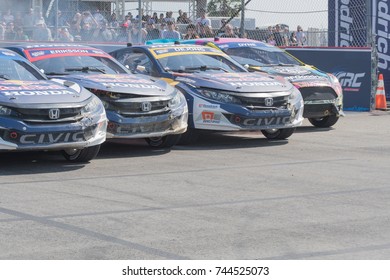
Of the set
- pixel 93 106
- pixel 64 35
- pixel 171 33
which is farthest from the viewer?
pixel 171 33

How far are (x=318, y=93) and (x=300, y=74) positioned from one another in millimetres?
575

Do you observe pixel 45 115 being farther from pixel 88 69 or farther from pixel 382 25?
pixel 382 25

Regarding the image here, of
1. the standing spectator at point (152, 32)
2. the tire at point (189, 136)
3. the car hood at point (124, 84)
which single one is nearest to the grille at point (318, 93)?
the tire at point (189, 136)

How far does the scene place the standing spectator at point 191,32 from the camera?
20959 mm

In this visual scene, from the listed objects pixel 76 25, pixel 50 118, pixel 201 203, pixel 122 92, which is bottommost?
pixel 201 203

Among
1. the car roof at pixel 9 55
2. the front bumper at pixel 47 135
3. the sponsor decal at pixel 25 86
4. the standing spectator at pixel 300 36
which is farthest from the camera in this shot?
the standing spectator at pixel 300 36

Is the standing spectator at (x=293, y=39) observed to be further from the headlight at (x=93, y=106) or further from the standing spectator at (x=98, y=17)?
the headlight at (x=93, y=106)

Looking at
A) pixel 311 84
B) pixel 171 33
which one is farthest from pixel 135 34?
pixel 311 84

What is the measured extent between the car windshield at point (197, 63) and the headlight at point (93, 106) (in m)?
2.74

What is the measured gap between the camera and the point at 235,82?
514 inches

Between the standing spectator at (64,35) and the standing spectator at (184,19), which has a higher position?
the standing spectator at (184,19)

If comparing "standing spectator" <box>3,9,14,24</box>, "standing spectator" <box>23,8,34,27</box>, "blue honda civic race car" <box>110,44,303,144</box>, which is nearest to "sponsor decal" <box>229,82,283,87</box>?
"blue honda civic race car" <box>110,44,303,144</box>

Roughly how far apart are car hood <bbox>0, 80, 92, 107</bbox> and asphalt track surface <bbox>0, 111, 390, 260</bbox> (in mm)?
788

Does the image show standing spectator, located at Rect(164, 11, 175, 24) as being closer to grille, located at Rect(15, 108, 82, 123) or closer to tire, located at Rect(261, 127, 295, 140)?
tire, located at Rect(261, 127, 295, 140)
